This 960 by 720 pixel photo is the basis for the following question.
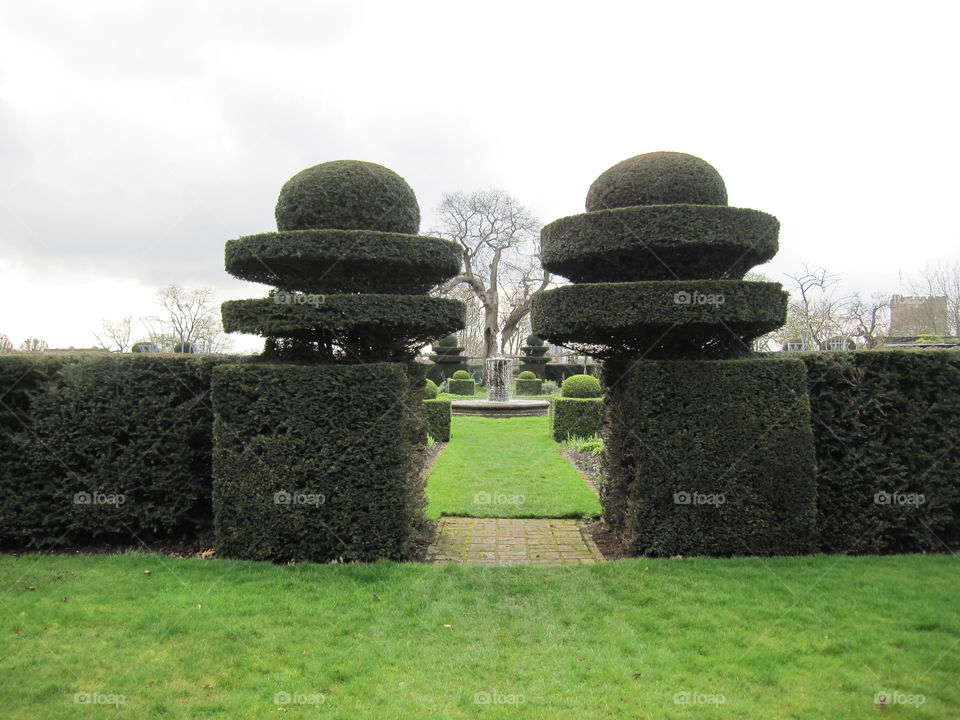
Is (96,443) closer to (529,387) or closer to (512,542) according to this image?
(512,542)

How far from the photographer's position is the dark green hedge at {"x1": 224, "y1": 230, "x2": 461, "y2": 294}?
575cm

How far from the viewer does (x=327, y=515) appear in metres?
5.60

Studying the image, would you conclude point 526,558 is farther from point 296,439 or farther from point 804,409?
point 804,409

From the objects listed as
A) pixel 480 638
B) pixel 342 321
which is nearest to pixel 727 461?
pixel 480 638

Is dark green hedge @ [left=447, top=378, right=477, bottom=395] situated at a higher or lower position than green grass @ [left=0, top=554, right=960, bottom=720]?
higher

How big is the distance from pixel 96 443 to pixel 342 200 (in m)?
3.81

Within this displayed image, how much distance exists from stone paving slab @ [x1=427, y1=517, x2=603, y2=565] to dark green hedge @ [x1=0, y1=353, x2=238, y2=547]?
9.58ft

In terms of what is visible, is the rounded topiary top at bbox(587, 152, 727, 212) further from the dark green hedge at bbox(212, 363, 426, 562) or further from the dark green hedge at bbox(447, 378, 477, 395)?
the dark green hedge at bbox(447, 378, 477, 395)

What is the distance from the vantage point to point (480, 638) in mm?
4117

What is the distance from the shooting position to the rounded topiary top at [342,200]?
19.9 ft

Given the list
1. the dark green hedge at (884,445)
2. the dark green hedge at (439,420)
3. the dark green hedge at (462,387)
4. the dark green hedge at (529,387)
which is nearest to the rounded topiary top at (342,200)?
the dark green hedge at (884,445)

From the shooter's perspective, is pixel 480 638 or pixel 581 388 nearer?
pixel 480 638

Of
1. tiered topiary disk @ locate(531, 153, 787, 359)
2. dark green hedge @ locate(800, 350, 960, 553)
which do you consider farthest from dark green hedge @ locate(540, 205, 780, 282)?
dark green hedge @ locate(800, 350, 960, 553)

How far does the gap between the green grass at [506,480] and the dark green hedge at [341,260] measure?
3.53 meters
